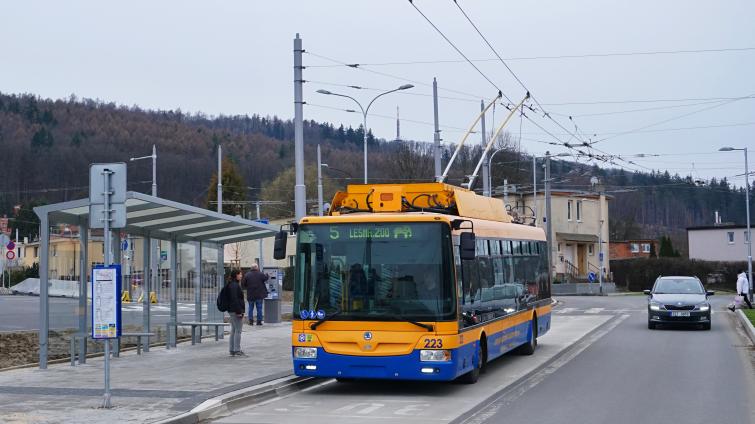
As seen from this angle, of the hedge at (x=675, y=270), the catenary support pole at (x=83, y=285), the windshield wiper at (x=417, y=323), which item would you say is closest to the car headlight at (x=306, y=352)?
the windshield wiper at (x=417, y=323)

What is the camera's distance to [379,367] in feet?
45.3

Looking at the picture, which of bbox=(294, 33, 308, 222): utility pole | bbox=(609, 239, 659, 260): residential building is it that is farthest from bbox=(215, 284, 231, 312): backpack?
bbox=(609, 239, 659, 260): residential building

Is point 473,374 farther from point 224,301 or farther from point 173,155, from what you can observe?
point 173,155

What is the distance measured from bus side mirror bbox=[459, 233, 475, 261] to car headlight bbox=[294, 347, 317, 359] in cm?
261

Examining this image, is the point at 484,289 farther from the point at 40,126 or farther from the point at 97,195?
the point at 40,126

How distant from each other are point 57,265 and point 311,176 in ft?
229

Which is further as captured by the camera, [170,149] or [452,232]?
[170,149]

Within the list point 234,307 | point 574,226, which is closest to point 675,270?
point 574,226

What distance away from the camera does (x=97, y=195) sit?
1247cm

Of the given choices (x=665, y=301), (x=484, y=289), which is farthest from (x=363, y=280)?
(x=665, y=301)

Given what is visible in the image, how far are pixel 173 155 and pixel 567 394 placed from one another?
97578mm

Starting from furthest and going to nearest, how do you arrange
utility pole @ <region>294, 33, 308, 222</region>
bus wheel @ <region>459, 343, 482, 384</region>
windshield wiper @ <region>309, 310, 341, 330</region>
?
utility pole @ <region>294, 33, 308, 222</region>
bus wheel @ <region>459, 343, 482, 384</region>
windshield wiper @ <region>309, 310, 341, 330</region>

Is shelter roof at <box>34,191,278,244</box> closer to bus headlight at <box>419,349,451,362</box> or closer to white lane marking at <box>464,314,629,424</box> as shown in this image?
bus headlight at <box>419,349,451,362</box>

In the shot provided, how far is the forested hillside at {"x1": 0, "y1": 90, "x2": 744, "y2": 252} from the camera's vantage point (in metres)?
95.7
